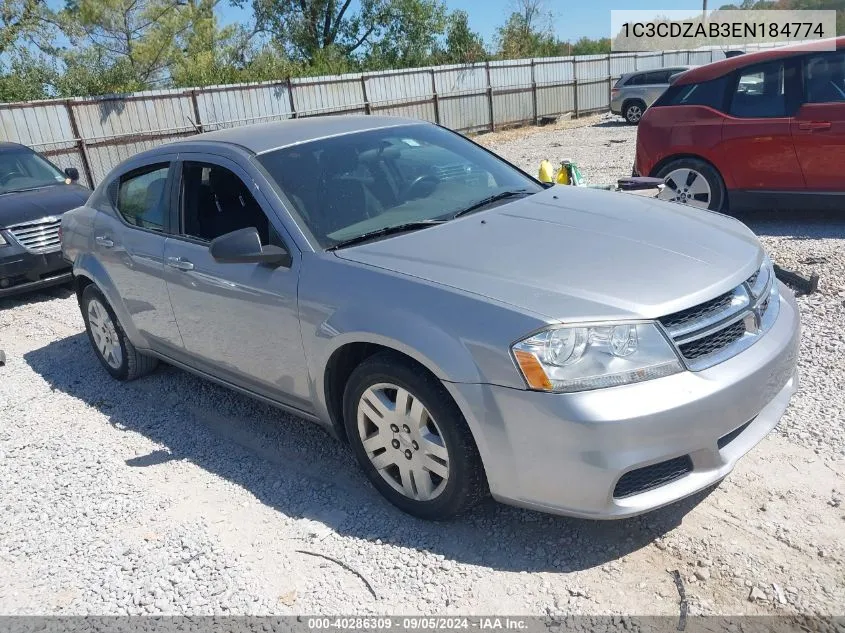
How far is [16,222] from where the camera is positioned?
25.1ft

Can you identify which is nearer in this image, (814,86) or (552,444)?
(552,444)

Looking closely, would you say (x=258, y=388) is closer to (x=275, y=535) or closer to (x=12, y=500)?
(x=275, y=535)

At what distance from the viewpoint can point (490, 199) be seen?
391 centimetres

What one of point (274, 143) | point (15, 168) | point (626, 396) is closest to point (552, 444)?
point (626, 396)

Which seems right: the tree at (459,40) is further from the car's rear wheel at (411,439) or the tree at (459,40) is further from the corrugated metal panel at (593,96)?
the car's rear wheel at (411,439)

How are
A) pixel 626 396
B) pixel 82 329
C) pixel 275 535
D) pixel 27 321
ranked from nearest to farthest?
pixel 626 396, pixel 275 535, pixel 82 329, pixel 27 321

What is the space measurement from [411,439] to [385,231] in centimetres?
104

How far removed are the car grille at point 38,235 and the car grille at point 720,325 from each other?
6915mm

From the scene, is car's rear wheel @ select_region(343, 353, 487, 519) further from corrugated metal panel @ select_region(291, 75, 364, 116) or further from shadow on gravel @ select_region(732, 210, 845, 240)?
corrugated metal panel @ select_region(291, 75, 364, 116)

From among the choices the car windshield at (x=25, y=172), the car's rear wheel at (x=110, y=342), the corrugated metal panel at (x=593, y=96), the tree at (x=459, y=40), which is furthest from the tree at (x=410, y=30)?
the car's rear wheel at (x=110, y=342)

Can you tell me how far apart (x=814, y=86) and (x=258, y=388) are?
6055mm

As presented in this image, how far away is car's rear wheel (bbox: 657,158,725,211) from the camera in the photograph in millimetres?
7344

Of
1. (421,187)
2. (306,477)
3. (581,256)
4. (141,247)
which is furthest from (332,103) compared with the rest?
(581,256)

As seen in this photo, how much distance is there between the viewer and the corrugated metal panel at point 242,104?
17344 millimetres
